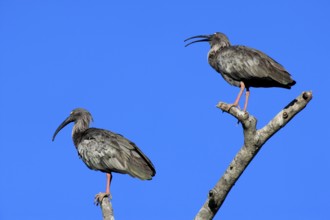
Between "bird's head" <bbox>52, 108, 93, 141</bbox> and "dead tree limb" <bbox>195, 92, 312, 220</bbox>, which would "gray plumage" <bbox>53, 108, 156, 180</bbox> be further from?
"dead tree limb" <bbox>195, 92, 312, 220</bbox>

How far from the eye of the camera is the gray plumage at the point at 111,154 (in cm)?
1300

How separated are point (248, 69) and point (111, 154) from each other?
3.53 m

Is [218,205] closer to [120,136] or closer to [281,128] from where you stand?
[281,128]

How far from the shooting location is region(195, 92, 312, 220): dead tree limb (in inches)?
367

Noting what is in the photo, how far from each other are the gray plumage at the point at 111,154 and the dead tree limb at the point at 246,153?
3.56 m

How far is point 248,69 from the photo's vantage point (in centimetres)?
1398

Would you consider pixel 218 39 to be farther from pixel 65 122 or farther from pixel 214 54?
pixel 65 122

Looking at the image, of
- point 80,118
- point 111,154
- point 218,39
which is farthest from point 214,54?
point 111,154

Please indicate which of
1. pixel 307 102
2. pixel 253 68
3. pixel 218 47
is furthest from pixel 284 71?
pixel 307 102

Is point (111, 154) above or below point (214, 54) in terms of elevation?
below

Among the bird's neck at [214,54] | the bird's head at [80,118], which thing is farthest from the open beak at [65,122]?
the bird's neck at [214,54]

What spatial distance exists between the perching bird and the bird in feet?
7.66

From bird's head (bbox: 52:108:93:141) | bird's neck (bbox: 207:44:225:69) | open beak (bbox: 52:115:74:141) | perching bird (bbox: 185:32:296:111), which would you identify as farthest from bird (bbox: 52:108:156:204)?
bird's neck (bbox: 207:44:225:69)

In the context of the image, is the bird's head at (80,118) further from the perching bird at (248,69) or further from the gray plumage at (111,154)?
the perching bird at (248,69)
